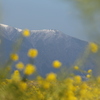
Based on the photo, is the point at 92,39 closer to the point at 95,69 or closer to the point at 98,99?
the point at 95,69

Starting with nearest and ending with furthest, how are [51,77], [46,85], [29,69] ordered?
[29,69], [51,77], [46,85]

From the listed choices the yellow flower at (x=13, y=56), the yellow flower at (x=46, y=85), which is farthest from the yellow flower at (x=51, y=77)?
the yellow flower at (x=13, y=56)

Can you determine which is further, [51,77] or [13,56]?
[13,56]

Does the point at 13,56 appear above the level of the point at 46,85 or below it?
above

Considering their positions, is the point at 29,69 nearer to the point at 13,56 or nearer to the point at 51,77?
the point at 51,77

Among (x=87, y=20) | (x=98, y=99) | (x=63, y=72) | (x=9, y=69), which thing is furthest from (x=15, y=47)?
(x=98, y=99)

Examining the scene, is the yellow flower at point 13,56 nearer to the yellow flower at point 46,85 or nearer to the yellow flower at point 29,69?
the yellow flower at point 29,69

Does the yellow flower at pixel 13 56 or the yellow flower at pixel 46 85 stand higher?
the yellow flower at pixel 13 56

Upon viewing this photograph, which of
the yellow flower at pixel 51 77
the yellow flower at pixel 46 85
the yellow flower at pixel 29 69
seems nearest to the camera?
the yellow flower at pixel 29 69

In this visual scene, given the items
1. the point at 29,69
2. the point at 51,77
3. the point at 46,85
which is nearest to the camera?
the point at 29,69

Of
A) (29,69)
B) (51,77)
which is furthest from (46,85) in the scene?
(29,69)

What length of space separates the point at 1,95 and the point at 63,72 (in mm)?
838

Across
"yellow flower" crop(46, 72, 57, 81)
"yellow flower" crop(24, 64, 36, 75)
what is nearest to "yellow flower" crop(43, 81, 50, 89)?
"yellow flower" crop(46, 72, 57, 81)

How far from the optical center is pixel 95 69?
4777 mm
